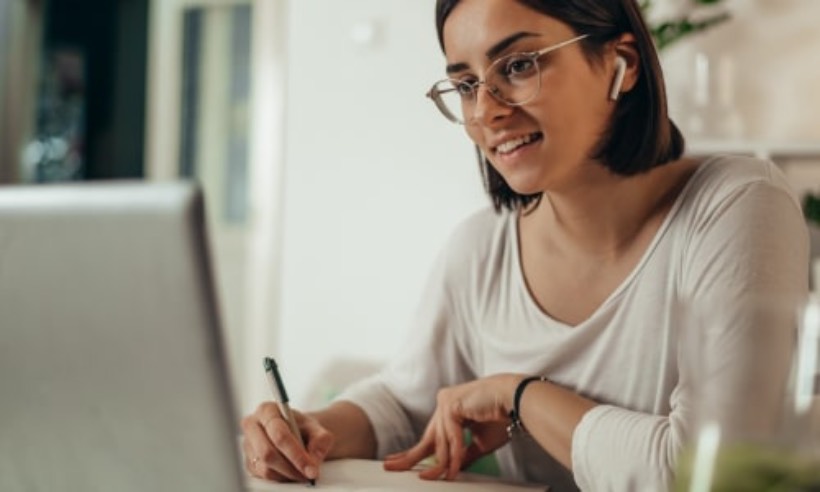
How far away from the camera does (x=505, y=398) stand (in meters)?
1.13

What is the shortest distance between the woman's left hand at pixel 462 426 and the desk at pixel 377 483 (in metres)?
0.02

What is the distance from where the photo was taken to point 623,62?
3.89 feet

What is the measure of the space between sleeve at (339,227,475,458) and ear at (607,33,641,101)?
12.4 inches

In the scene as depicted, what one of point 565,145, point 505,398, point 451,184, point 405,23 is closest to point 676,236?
point 565,145

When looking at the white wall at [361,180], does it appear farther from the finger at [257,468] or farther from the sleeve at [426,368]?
the finger at [257,468]

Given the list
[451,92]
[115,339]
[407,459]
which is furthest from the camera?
[451,92]

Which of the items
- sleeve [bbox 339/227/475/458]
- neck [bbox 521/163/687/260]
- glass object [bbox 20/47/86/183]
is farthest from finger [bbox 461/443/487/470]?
glass object [bbox 20/47/86/183]

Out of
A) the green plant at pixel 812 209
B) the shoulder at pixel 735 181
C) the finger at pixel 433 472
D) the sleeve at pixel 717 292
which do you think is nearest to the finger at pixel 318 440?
the finger at pixel 433 472

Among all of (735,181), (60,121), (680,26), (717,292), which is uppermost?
(680,26)

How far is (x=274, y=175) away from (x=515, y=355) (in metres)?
2.71

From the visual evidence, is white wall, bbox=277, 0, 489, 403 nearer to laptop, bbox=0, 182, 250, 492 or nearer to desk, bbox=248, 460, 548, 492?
desk, bbox=248, 460, 548, 492

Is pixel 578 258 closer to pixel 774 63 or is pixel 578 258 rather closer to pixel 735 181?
pixel 735 181

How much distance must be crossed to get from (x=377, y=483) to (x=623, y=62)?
21.6 inches

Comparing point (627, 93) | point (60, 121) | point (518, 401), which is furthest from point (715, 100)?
point (60, 121)
